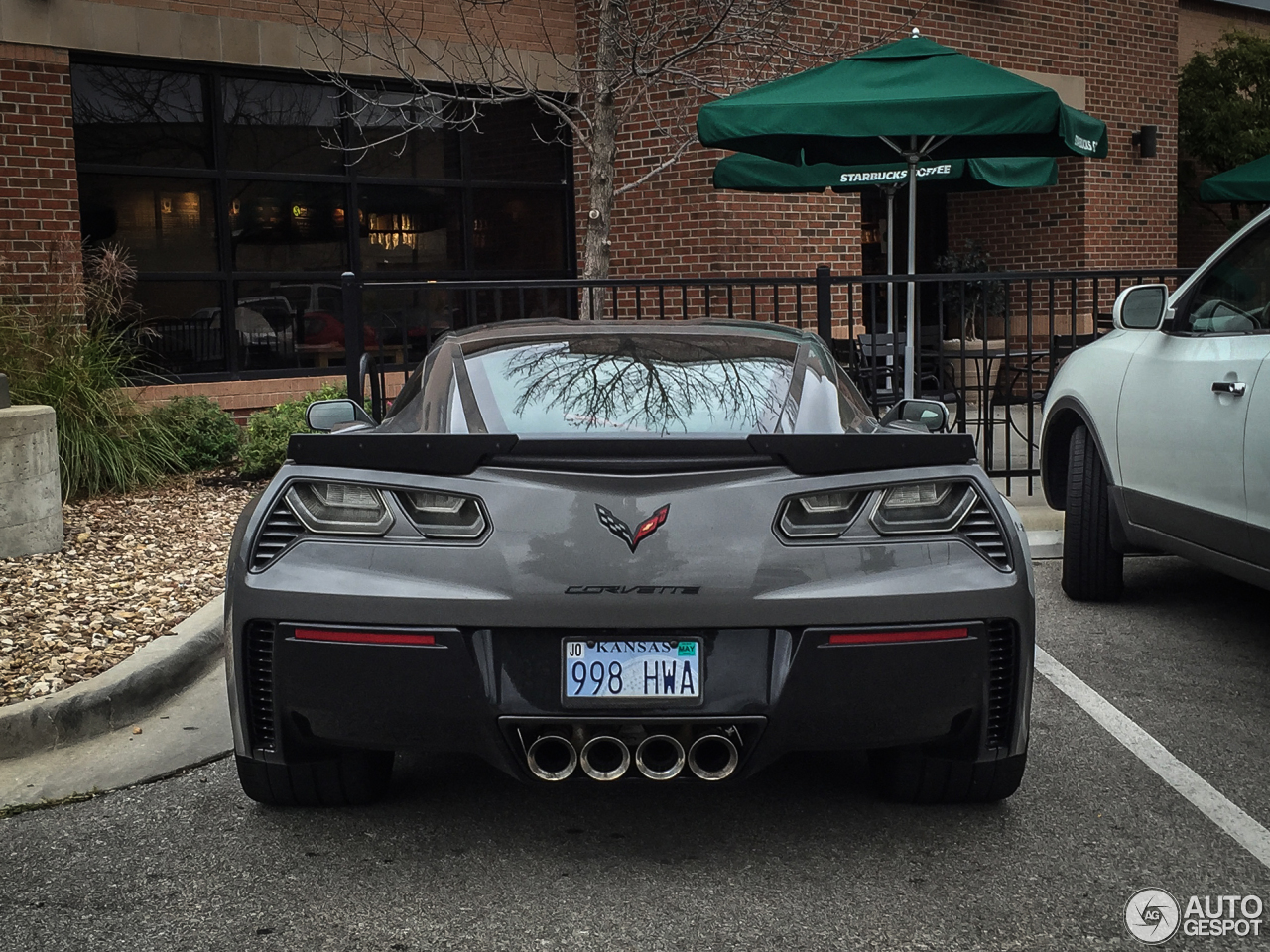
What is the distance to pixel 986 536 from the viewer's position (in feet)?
12.1

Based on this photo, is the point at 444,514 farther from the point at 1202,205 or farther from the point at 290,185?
the point at 1202,205

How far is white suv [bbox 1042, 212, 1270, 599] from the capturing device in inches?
206

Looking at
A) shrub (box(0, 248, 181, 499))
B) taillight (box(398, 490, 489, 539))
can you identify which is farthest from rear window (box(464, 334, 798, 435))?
shrub (box(0, 248, 181, 499))

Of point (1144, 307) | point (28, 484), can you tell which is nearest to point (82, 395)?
point (28, 484)

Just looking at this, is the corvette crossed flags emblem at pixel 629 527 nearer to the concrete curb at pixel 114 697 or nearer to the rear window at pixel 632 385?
the rear window at pixel 632 385

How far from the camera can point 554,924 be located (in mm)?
3377

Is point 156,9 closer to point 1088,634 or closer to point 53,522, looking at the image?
point 53,522

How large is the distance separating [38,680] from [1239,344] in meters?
4.46

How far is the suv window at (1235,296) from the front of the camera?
546 centimetres

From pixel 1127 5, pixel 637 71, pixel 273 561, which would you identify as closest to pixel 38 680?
pixel 273 561

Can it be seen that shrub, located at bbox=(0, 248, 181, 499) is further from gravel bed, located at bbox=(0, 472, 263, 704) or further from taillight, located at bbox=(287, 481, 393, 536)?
taillight, located at bbox=(287, 481, 393, 536)

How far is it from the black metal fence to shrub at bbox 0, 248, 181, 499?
1.64 meters

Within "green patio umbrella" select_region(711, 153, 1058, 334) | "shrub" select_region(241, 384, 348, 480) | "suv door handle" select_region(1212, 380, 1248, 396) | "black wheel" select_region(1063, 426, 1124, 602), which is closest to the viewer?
"suv door handle" select_region(1212, 380, 1248, 396)

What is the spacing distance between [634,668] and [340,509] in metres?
0.84
